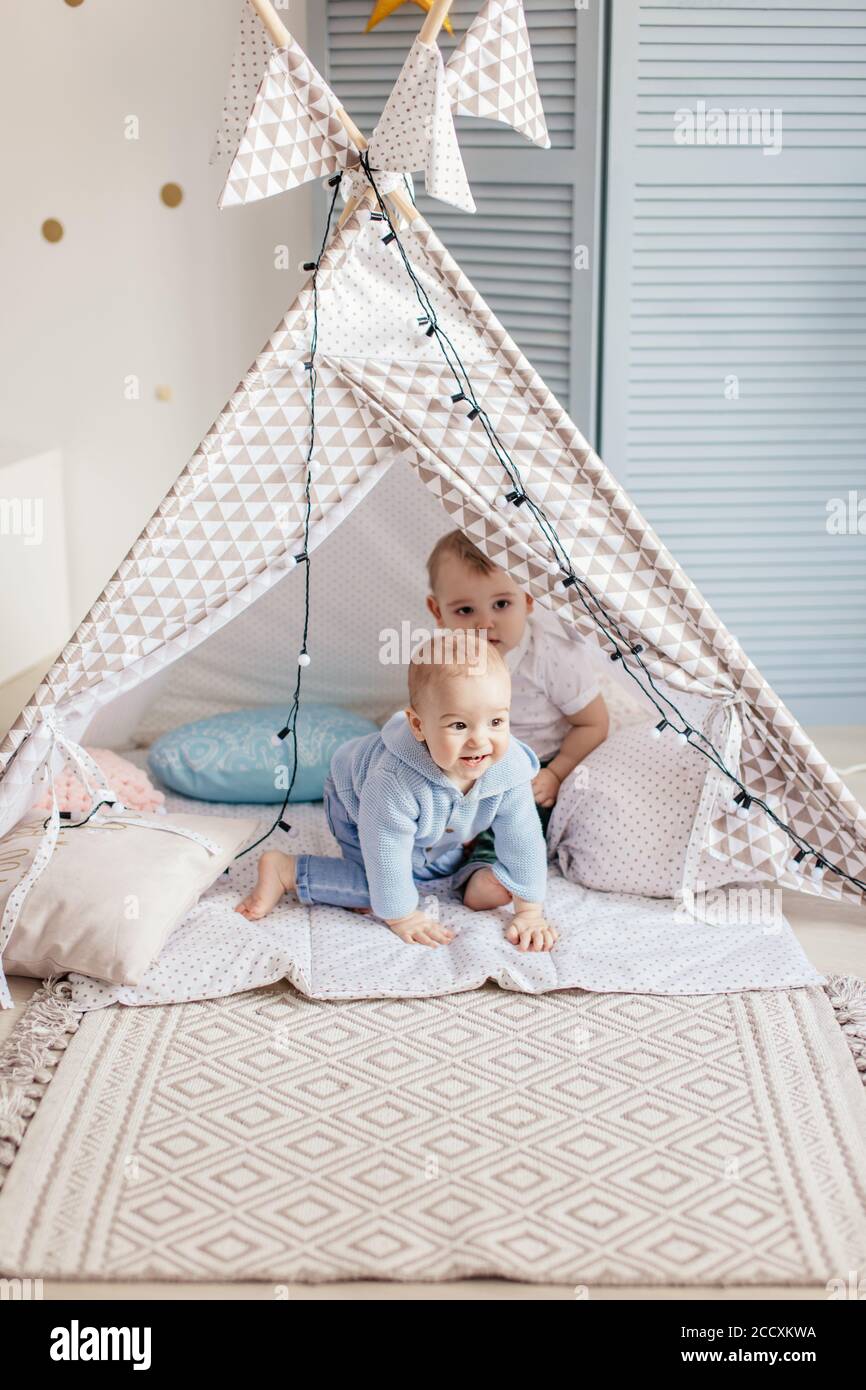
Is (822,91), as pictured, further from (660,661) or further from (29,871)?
(29,871)

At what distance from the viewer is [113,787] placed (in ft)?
8.02

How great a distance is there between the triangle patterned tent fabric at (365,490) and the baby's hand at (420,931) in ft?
1.67

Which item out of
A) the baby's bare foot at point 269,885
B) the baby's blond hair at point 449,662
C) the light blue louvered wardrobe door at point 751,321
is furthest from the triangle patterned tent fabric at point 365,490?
the light blue louvered wardrobe door at point 751,321

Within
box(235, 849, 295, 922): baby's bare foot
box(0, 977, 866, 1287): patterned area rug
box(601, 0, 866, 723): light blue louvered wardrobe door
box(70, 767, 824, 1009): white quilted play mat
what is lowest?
box(0, 977, 866, 1287): patterned area rug

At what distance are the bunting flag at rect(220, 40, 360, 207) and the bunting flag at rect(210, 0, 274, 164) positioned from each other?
0.21ft

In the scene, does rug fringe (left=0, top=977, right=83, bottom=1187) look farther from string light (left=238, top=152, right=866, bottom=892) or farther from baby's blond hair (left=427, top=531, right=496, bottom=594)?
baby's blond hair (left=427, top=531, right=496, bottom=594)

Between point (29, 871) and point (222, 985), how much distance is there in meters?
0.33

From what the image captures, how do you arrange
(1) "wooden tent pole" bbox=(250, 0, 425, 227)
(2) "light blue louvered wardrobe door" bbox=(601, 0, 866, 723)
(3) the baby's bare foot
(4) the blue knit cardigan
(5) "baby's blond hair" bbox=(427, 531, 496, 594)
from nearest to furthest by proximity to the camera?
(1) "wooden tent pole" bbox=(250, 0, 425, 227) → (4) the blue knit cardigan → (3) the baby's bare foot → (5) "baby's blond hair" bbox=(427, 531, 496, 594) → (2) "light blue louvered wardrobe door" bbox=(601, 0, 866, 723)

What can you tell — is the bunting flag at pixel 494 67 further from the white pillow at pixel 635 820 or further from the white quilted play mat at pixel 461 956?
the white quilted play mat at pixel 461 956

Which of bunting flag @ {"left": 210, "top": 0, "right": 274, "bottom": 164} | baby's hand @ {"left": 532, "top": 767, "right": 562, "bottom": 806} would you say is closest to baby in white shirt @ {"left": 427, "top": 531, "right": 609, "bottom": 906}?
baby's hand @ {"left": 532, "top": 767, "right": 562, "bottom": 806}

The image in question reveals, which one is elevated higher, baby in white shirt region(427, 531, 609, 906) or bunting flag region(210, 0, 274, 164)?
bunting flag region(210, 0, 274, 164)

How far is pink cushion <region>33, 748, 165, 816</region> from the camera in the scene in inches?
93.7
